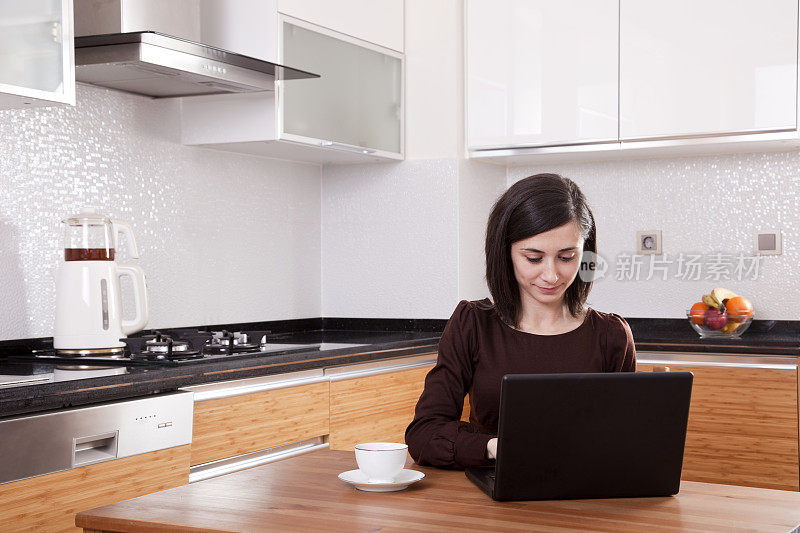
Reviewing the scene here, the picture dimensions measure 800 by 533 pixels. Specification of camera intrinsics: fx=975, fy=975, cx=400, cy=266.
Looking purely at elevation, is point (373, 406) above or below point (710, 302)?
below

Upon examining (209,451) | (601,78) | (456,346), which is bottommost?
(209,451)

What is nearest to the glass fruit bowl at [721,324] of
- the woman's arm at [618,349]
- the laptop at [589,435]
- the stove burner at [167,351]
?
the woman's arm at [618,349]

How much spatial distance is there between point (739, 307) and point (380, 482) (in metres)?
2.54

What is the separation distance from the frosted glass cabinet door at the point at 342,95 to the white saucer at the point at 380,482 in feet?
6.99

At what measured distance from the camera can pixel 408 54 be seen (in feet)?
13.7

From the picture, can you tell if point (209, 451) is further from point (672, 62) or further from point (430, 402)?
point (672, 62)

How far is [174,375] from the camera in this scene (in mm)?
2473

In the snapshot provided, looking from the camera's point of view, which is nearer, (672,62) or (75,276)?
(75,276)

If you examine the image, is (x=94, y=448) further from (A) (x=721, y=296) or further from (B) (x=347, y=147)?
(A) (x=721, y=296)

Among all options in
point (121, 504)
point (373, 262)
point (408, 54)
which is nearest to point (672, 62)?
point (408, 54)

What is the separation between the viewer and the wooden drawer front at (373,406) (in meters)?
3.16

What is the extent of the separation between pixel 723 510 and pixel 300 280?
309 centimetres

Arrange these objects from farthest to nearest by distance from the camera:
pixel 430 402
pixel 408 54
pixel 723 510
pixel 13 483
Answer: pixel 408 54 → pixel 13 483 → pixel 430 402 → pixel 723 510

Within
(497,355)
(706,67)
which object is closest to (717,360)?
(706,67)
